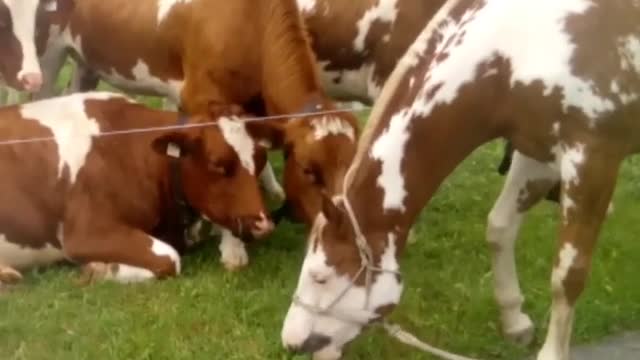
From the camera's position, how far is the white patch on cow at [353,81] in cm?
697

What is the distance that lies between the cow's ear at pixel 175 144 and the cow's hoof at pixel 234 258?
50 cm

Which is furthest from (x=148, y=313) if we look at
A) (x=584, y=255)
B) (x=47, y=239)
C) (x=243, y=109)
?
(x=584, y=255)

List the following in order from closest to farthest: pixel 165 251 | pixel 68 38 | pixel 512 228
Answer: pixel 512 228 < pixel 165 251 < pixel 68 38

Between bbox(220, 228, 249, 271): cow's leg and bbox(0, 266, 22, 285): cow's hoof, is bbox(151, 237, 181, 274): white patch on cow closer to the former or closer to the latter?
bbox(220, 228, 249, 271): cow's leg

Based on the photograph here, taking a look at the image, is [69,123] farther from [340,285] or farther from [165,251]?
[340,285]

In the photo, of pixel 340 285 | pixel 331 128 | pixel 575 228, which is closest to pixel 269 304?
pixel 331 128

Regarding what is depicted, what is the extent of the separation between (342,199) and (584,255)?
2.77 ft

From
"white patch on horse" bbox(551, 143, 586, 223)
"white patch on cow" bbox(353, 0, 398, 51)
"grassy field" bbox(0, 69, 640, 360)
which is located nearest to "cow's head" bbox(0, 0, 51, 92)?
"grassy field" bbox(0, 69, 640, 360)

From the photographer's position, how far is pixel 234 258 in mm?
6520

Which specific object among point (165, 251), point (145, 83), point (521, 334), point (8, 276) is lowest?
point (8, 276)

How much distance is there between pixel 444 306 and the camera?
237 inches

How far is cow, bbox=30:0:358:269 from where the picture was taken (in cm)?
619

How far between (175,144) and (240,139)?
0.96 feet

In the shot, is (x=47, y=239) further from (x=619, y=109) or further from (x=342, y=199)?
(x=619, y=109)
